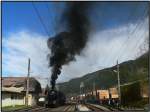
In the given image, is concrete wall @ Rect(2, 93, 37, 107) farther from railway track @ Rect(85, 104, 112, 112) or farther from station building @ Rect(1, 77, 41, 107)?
railway track @ Rect(85, 104, 112, 112)

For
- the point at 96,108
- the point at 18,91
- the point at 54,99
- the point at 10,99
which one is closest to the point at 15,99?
the point at 18,91

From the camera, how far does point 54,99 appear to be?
23.8 m

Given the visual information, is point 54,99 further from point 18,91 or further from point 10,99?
point 10,99

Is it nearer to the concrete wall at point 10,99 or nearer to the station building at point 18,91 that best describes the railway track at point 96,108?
the station building at point 18,91

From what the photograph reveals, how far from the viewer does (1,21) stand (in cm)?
1775

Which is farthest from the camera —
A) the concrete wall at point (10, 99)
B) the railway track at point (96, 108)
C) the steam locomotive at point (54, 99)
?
the steam locomotive at point (54, 99)

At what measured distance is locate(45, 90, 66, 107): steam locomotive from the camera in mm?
22438

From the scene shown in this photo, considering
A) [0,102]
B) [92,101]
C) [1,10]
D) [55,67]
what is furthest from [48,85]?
[1,10]

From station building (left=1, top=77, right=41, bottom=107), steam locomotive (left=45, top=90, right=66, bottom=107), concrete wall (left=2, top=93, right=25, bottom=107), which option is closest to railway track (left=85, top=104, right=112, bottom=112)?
steam locomotive (left=45, top=90, right=66, bottom=107)

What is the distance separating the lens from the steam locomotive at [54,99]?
22438mm

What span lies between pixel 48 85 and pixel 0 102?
687 centimetres

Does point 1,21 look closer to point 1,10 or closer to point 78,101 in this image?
point 1,10

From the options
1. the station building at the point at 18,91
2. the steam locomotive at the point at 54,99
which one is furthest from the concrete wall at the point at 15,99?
the steam locomotive at the point at 54,99

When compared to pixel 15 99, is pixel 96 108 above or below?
below
